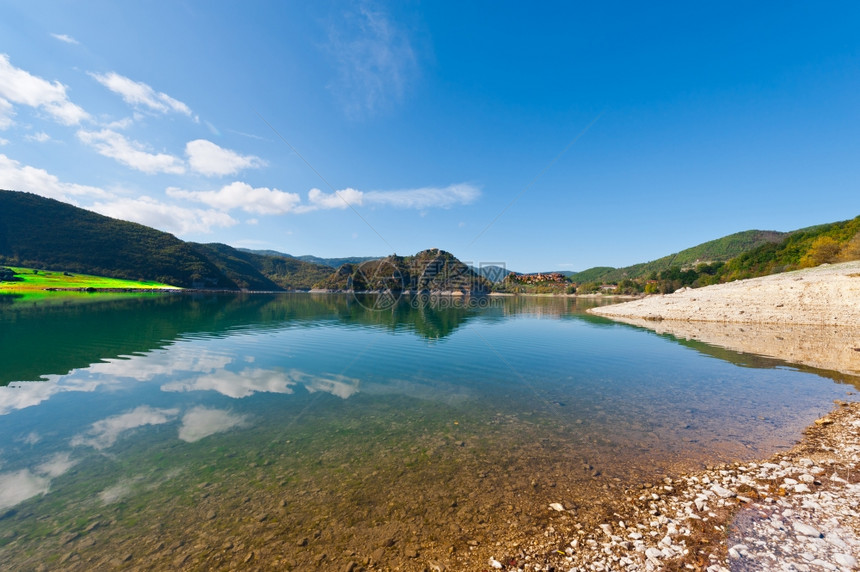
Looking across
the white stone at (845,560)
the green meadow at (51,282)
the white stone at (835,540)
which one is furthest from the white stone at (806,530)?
the green meadow at (51,282)

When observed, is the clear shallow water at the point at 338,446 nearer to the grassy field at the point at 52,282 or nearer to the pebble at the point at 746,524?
the pebble at the point at 746,524

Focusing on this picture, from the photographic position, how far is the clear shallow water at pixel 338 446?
7668 millimetres

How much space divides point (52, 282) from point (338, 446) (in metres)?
215

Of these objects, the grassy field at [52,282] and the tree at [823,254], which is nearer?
the tree at [823,254]

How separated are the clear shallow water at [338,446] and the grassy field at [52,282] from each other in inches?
6373

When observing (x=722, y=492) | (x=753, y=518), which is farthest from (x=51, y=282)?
(x=753, y=518)

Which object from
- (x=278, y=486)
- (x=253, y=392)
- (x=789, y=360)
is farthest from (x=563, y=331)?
(x=278, y=486)

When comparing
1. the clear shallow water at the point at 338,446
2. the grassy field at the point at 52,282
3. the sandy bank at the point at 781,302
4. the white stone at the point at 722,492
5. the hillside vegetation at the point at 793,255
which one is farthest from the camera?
the grassy field at the point at 52,282

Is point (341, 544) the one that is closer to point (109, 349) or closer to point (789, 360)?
point (109, 349)

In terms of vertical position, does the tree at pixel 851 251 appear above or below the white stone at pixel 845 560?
above

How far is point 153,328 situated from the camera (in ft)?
143

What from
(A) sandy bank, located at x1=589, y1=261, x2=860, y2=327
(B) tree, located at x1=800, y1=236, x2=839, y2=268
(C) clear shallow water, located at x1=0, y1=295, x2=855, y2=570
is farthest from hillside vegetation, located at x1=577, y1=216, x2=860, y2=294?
(C) clear shallow water, located at x1=0, y1=295, x2=855, y2=570

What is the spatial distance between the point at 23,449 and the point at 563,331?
50.2 meters

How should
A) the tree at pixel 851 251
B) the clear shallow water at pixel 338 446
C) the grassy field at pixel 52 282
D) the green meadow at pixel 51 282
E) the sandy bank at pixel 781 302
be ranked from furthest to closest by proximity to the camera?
the grassy field at pixel 52 282
the green meadow at pixel 51 282
the tree at pixel 851 251
the sandy bank at pixel 781 302
the clear shallow water at pixel 338 446
